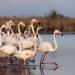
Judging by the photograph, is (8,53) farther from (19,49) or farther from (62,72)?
(62,72)

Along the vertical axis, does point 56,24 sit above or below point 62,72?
below

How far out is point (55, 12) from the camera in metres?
37.1

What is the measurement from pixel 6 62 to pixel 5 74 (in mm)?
1344

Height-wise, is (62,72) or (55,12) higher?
(62,72)

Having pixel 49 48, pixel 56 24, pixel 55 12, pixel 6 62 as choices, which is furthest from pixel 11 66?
pixel 55 12

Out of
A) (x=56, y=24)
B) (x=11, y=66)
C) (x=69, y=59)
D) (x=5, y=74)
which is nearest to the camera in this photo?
(x=5, y=74)

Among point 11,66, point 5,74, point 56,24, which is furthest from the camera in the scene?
point 56,24

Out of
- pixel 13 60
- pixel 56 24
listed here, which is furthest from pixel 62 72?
pixel 56 24

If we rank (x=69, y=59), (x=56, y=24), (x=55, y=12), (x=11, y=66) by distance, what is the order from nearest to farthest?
(x=11, y=66) → (x=69, y=59) → (x=56, y=24) → (x=55, y=12)

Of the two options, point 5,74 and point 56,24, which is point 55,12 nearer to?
point 56,24

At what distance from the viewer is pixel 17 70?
1148cm

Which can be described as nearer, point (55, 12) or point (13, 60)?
point (13, 60)

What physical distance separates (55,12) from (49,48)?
24.8 m

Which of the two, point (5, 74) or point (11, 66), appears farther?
point (11, 66)
